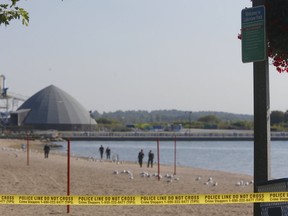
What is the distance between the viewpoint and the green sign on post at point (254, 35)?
6739mm

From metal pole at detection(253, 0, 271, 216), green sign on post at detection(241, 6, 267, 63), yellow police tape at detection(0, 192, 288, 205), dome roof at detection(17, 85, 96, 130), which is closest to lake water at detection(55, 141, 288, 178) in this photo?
dome roof at detection(17, 85, 96, 130)

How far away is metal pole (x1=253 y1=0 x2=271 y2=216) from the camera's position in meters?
6.91

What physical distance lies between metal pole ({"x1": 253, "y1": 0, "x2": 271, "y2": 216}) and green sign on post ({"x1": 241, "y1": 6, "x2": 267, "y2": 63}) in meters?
0.14

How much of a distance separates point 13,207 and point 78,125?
185m

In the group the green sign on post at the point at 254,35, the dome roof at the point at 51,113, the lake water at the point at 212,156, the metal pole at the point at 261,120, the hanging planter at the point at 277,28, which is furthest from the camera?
the dome roof at the point at 51,113

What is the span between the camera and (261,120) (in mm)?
6934

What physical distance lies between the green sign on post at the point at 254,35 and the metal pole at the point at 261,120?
14 centimetres

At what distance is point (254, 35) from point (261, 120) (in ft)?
3.06

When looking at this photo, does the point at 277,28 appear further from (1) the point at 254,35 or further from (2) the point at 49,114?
(2) the point at 49,114

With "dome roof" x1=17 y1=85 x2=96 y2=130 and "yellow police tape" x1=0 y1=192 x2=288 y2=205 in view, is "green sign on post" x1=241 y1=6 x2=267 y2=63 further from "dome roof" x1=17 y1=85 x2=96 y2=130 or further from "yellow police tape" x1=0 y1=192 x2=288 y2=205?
"dome roof" x1=17 y1=85 x2=96 y2=130

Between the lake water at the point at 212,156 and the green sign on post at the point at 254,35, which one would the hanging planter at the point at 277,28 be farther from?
the lake water at the point at 212,156

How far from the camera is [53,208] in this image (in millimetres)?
15398

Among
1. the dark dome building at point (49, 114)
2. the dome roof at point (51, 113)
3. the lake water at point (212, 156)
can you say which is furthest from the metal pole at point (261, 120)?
the dome roof at point (51, 113)

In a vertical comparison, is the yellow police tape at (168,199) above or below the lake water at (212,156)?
above
